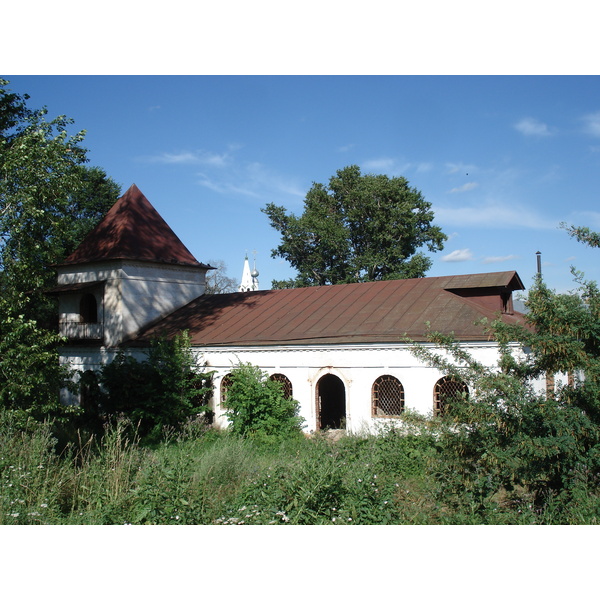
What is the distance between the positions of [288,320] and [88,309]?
368 inches

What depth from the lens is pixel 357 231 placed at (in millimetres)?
35812

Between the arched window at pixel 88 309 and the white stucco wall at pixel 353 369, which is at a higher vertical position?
the arched window at pixel 88 309

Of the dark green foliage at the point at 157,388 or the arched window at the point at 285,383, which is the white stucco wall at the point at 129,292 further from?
the arched window at the point at 285,383

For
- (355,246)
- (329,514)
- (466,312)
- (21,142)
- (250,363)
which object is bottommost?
(329,514)

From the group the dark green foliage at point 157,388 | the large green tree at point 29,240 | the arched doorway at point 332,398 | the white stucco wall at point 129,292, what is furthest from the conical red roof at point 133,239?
the large green tree at point 29,240

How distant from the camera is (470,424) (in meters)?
6.57

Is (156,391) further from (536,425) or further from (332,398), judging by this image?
(536,425)

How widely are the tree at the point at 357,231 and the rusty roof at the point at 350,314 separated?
14.5 meters

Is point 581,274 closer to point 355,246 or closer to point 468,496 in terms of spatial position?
point 468,496

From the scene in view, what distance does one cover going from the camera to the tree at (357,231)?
3428 centimetres

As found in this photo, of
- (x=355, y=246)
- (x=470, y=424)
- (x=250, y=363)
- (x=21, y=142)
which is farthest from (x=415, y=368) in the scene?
(x=355, y=246)

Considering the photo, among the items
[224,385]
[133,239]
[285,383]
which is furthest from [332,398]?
[133,239]

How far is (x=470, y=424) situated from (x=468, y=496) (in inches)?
32.7

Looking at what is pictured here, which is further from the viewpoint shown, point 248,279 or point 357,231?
point 248,279
